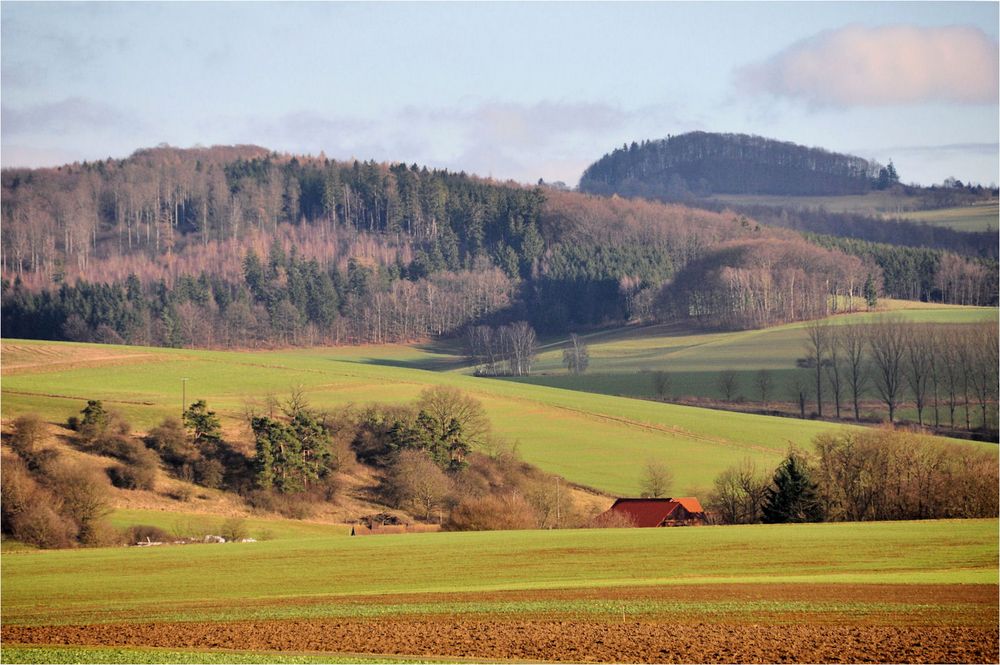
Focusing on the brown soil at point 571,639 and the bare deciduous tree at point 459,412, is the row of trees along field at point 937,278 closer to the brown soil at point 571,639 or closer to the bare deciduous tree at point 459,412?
the bare deciduous tree at point 459,412

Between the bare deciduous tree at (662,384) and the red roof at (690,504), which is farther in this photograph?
the bare deciduous tree at (662,384)

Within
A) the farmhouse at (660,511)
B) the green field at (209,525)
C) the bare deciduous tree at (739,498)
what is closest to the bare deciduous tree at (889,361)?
the bare deciduous tree at (739,498)

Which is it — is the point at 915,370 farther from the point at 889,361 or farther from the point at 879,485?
the point at 879,485

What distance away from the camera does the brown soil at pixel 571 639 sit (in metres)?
23.6

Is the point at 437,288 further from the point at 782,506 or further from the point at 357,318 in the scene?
the point at 782,506

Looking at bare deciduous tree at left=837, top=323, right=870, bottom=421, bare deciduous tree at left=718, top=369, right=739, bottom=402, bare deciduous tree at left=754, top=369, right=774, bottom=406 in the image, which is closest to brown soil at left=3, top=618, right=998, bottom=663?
bare deciduous tree at left=837, top=323, right=870, bottom=421

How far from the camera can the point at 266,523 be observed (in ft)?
210

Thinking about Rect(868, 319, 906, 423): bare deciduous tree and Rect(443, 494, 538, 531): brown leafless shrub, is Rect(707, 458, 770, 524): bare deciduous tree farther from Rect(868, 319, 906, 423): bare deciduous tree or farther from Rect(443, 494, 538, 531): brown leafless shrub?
Rect(868, 319, 906, 423): bare deciduous tree

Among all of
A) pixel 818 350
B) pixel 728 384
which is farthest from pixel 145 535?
pixel 818 350

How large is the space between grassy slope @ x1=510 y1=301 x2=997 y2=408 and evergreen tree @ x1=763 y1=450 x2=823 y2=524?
49.3 metres

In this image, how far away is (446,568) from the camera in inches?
1622

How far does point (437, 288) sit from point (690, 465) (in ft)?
400

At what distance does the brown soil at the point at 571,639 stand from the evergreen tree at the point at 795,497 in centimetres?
3522

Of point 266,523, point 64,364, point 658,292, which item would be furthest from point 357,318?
point 266,523
